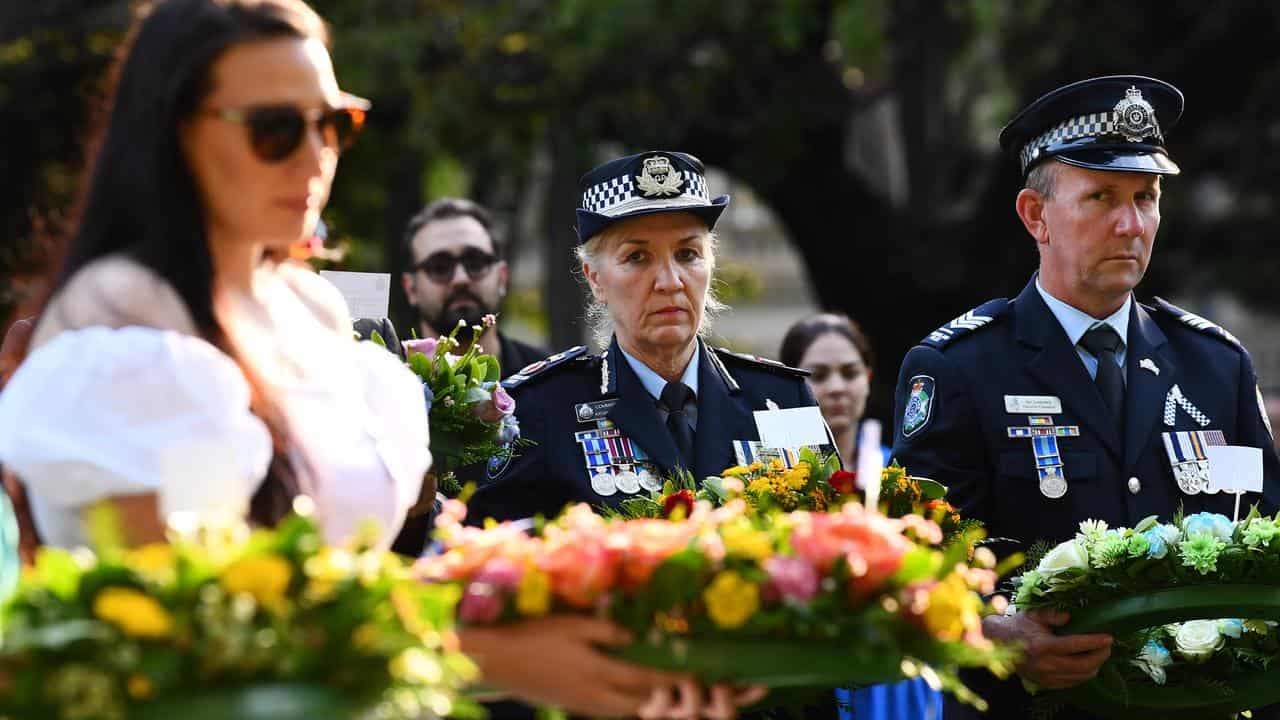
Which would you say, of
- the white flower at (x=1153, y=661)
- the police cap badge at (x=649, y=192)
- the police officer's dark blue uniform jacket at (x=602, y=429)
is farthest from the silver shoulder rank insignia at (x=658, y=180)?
the white flower at (x=1153, y=661)

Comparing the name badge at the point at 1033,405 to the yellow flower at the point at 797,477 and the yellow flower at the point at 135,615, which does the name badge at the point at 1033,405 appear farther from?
the yellow flower at the point at 135,615

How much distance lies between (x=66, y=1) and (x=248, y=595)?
13.1 metres

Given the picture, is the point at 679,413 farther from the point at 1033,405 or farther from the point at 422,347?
the point at 1033,405

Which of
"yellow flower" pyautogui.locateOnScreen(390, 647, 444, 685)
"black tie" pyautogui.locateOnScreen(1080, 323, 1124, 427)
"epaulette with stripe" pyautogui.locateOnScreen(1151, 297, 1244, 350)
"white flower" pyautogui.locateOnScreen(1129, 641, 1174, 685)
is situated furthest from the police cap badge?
"yellow flower" pyautogui.locateOnScreen(390, 647, 444, 685)

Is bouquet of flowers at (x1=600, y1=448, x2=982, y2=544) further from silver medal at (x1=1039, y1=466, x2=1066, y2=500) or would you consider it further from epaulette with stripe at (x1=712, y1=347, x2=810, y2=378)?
epaulette with stripe at (x1=712, y1=347, x2=810, y2=378)

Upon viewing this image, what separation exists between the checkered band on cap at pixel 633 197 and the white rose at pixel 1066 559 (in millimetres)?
1439

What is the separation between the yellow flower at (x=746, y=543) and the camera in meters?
2.84

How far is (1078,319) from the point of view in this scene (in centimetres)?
471

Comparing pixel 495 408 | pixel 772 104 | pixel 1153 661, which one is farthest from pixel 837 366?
pixel 772 104

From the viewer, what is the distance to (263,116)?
2732 mm

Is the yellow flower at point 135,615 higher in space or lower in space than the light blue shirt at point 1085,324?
lower

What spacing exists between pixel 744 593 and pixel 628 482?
5.82 ft

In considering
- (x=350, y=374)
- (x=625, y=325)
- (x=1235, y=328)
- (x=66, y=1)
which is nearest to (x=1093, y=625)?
(x=625, y=325)

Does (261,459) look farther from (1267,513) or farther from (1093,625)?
(1267,513)
